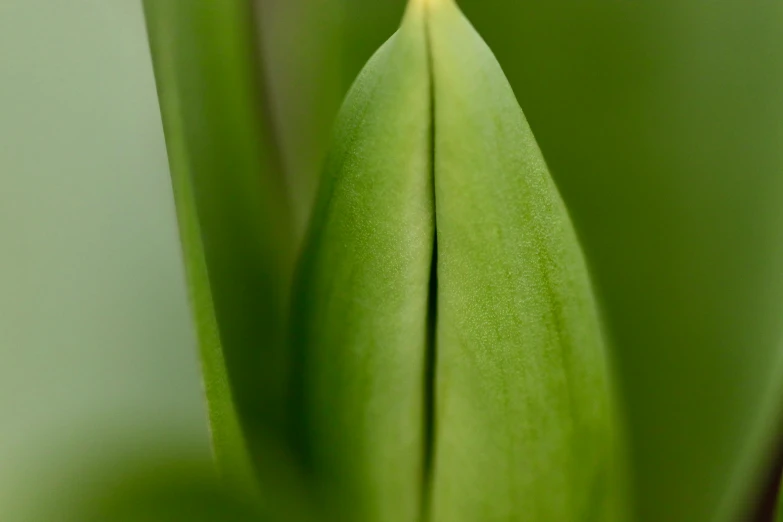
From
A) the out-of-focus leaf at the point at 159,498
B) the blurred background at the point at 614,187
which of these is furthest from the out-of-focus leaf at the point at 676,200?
the out-of-focus leaf at the point at 159,498

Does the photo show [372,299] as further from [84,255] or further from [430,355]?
[84,255]

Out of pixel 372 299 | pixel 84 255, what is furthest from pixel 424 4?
pixel 84 255

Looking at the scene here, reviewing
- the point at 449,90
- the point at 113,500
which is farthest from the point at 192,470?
the point at 449,90

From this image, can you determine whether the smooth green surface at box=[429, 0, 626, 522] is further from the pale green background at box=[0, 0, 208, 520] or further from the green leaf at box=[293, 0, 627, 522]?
the pale green background at box=[0, 0, 208, 520]

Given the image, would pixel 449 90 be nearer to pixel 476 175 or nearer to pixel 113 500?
pixel 476 175

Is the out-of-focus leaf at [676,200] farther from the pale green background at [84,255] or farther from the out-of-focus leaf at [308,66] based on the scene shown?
the pale green background at [84,255]

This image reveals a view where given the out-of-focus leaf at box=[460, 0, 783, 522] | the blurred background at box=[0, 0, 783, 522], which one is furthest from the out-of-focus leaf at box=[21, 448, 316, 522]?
the out-of-focus leaf at box=[460, 0, 783, 522]
